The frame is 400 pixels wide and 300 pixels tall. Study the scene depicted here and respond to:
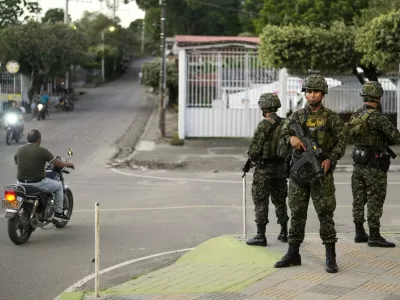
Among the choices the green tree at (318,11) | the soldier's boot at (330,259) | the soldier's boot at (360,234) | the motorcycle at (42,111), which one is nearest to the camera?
the soldier's boot at (330,259)

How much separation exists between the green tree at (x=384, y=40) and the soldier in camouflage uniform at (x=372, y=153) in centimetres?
1157

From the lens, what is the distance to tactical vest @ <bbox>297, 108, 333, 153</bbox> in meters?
6.80

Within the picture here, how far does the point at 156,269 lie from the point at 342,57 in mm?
15357

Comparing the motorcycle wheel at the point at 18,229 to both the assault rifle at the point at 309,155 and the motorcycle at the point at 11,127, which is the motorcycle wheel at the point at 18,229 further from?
the motorcycle at the point at 11,127

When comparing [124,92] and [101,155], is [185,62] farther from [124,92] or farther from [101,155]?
[124,92]

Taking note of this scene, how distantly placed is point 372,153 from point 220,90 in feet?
56.6

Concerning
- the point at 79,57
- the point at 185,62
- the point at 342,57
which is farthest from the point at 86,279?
the point at 79,57

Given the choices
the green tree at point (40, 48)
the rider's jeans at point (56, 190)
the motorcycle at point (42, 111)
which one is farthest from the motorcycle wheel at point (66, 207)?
the green tree at point (40, 48)

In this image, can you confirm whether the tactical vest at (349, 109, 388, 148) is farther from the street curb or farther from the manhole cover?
the manhole cover

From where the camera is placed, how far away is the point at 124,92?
59.8 meters

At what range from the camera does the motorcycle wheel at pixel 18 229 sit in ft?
29.4

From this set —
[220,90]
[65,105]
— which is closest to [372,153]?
[220,90]

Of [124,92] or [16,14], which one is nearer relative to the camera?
[16,14]

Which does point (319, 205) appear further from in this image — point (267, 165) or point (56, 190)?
point (56, 190)
